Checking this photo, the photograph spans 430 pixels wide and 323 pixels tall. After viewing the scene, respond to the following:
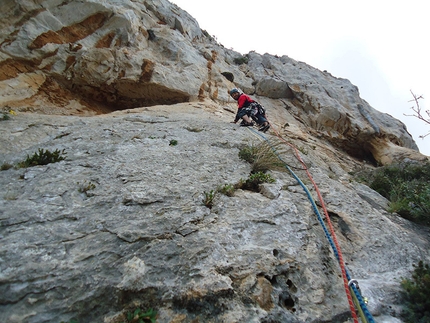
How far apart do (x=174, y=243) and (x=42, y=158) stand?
3629 millimetres

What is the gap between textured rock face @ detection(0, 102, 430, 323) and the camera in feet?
8.66

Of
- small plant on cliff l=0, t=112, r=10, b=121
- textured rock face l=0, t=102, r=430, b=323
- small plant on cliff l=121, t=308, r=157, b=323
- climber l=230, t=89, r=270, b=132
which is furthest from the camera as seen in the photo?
climber l=230, t=89, r=270, b=132

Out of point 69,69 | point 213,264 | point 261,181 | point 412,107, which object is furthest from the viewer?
point 69,69

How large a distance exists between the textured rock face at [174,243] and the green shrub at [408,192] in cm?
44

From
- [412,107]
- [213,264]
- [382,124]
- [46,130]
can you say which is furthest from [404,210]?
[382,124]

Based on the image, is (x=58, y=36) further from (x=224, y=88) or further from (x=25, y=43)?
(x=224, y=88)

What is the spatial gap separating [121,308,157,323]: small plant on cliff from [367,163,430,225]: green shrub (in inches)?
229

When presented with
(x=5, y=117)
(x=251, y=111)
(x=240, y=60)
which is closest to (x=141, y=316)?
(x=5, y=117)

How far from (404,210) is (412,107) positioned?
2.38 metres

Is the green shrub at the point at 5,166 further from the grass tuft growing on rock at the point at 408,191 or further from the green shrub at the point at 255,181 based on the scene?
the grass tuft growing on rock at the point at 408,191

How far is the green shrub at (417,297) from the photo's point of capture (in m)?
2.98

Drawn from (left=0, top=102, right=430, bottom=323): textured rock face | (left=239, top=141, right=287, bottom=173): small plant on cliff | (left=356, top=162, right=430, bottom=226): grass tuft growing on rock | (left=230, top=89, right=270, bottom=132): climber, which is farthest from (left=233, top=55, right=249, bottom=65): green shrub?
(left=0, top=102, right=430, bottom=323): textured rock face

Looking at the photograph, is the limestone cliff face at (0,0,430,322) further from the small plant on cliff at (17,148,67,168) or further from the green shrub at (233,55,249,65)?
the green shrub at (233,55,249,65)

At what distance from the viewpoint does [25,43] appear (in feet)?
32.0
